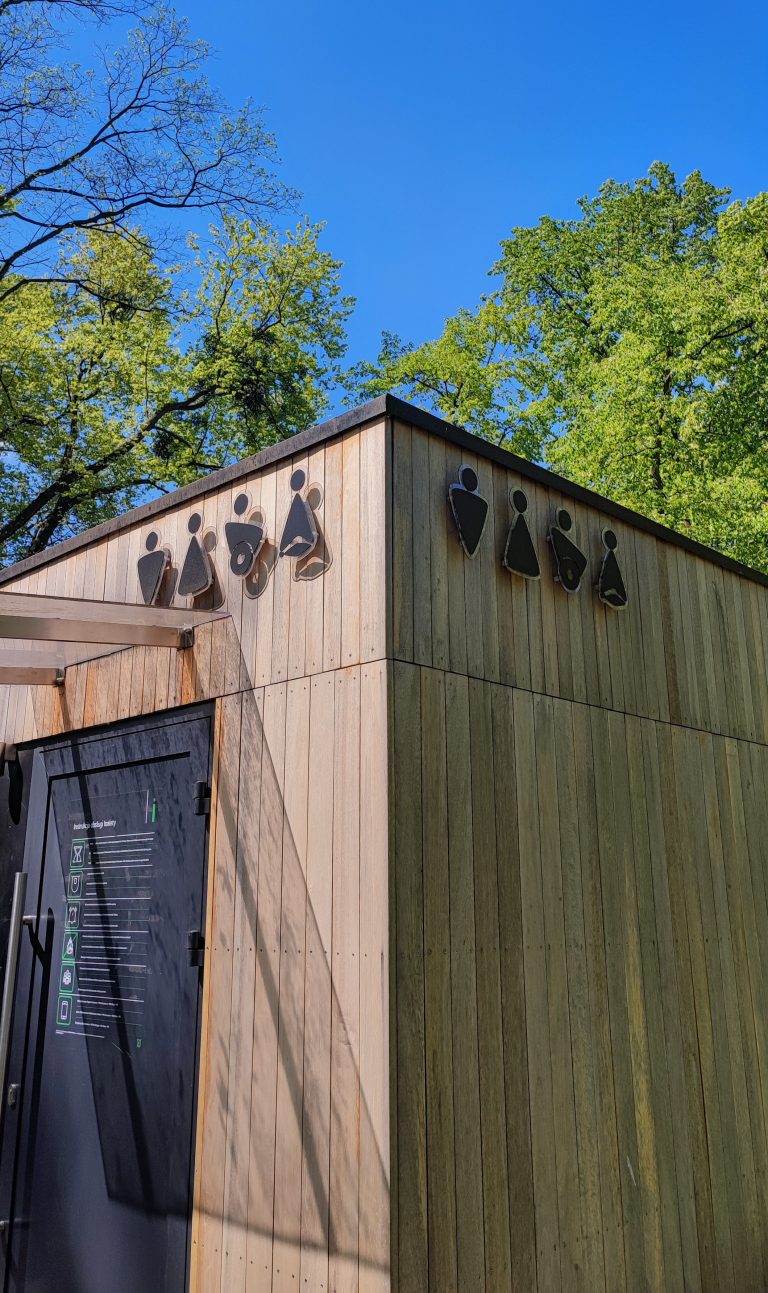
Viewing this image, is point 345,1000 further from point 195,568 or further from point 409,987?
point 195,568

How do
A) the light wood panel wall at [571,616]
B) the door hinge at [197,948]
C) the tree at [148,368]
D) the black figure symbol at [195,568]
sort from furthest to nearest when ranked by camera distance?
the tree at [148,368]
the black figure symbol at [195,568]
the door hinge at [197,948]
the light wood panel wall at [571,616]

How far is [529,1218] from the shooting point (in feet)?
9.66

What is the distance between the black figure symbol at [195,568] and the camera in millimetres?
3765

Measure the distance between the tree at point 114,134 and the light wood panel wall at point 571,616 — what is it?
913 centimetres

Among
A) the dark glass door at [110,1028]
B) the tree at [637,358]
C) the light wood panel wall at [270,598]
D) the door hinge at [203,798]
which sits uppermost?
the tree at [637,358]

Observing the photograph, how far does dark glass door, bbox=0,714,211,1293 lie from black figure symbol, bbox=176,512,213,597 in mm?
520

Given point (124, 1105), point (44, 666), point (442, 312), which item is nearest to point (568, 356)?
point (442, 312)

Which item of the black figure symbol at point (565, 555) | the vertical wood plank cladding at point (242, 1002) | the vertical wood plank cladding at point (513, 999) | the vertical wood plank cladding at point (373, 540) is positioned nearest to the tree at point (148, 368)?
the black figure symbol at point (565, 555)

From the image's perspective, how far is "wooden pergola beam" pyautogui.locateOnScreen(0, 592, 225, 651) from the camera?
3.55 meters

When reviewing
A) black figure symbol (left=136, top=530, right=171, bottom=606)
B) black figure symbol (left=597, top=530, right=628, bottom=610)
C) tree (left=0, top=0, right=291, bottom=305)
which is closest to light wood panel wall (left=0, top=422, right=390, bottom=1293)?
black figure symbol (left=136, top=530, right=171, bottom=606)

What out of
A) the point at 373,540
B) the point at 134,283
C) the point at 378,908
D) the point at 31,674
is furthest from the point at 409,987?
the point at 134,283

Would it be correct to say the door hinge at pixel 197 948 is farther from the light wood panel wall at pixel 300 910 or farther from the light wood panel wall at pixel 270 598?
the light wood panel wall at pixel 270 598

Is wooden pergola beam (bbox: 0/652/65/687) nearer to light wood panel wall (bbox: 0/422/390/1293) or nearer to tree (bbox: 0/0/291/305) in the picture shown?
light wood panel wall (bbox: 0/422/390/1293)

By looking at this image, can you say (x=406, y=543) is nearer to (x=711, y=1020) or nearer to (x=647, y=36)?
(x=711, y=1020)
